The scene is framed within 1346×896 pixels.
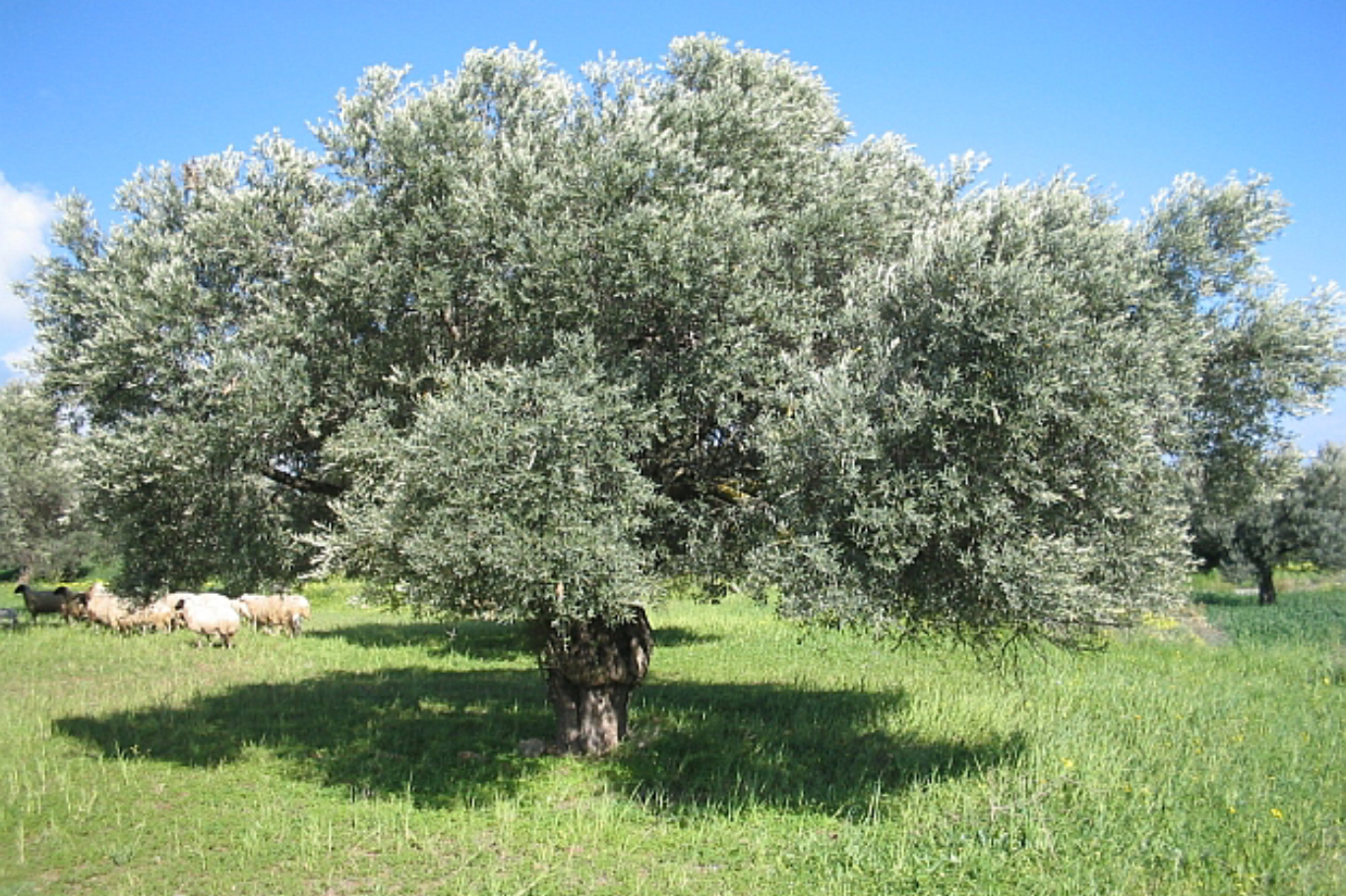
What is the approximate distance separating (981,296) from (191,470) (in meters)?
9.89

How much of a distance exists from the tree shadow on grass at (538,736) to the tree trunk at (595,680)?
1.43ft

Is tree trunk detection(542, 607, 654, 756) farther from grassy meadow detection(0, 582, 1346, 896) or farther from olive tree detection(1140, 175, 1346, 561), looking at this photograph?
olive tree detection(1140, 175, 1346, 561)

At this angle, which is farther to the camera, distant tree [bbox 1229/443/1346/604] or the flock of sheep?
distant tree [bbox 1229/443/1346/604]

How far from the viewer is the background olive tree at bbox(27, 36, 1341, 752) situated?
935cm

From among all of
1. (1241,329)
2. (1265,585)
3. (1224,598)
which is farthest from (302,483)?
(1224,598)

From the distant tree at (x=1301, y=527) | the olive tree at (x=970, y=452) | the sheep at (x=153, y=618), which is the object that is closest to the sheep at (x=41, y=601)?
the sheep at (x=153, y=618)

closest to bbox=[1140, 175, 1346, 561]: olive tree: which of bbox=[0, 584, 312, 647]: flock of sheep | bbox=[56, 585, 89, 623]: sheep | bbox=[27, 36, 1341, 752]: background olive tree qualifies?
bbox=[27, 36, 1341, 752]: background olive tree

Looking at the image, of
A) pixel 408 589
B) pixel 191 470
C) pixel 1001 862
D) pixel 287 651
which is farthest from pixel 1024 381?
pixel 287 651

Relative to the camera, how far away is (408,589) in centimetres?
995

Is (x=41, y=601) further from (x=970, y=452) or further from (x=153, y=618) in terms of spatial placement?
(x=970, y=452)

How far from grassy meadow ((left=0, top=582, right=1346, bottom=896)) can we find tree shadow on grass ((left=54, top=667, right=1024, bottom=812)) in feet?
0.21

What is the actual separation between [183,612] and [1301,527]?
47431 millimetres

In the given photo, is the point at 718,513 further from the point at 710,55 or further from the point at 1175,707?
the point at 1175,707

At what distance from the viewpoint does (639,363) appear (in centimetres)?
1089
